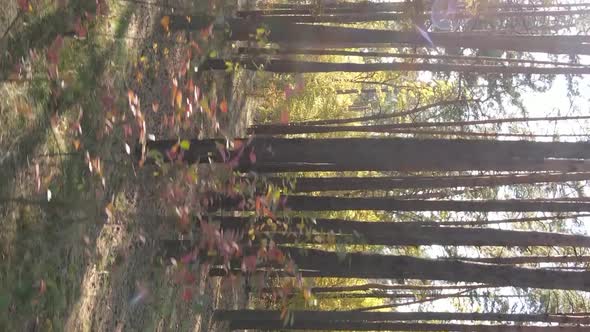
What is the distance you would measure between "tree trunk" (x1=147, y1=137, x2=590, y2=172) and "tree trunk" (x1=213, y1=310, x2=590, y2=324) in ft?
4.72

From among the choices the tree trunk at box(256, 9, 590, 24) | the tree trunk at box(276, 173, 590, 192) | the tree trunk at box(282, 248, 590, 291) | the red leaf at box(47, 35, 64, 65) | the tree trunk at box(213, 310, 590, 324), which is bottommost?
the tree trunk at box(213, 310, 590, 324)

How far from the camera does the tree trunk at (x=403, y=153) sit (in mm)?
3988

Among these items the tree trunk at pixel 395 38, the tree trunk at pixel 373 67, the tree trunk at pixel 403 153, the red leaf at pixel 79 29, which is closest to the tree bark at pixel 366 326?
the tree trunk at pixel 403 153

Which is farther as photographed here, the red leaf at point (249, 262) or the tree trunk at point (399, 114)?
the tree trunk at point (399, 114)

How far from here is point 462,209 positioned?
5.14 meters

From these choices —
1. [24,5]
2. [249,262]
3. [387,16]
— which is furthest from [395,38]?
[24,5]

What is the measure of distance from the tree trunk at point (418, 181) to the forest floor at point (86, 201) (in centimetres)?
122

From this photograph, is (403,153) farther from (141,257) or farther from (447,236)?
(141,257)

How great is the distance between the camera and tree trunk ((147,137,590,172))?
399 cm

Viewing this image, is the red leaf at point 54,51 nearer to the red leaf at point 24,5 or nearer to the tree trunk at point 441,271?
the red leaf at point 24,5

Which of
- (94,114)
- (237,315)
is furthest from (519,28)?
(94,114)

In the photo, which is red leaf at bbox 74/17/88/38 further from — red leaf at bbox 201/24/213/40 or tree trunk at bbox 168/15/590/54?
red leaf at bbox 201/24/213/40

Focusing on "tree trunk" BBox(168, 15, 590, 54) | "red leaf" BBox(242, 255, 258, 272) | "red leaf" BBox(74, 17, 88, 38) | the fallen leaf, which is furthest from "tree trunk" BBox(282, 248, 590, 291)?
"red leaf" BBox(74, 17, 88, 38)

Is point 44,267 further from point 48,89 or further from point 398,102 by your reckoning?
point 398,102
